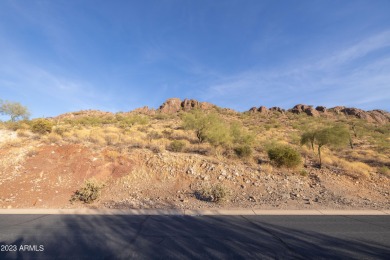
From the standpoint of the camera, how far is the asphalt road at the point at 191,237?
5.35 meters

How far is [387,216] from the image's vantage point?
9.27m

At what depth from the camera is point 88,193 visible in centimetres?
1126

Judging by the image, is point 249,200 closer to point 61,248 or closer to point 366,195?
point 366,195

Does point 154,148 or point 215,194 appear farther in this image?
point 154,148

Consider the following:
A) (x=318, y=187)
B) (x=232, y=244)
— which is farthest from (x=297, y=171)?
(x=232, y=244)

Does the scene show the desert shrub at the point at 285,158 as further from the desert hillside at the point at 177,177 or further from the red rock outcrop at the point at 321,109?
the red rock outcrop at the point at 321,109

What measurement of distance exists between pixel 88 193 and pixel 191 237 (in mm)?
7096

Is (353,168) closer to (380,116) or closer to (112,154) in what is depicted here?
(112,154)

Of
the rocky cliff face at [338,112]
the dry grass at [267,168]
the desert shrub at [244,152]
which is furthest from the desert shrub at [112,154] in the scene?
the rocky cliff face at [338,112]

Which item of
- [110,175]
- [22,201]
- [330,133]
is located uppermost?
[330,133]

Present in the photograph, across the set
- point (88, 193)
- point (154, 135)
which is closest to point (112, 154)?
point (88, 193)

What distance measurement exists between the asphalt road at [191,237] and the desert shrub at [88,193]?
2.42 metres

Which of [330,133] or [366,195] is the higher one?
[330,133]

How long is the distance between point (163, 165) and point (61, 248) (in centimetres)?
972
